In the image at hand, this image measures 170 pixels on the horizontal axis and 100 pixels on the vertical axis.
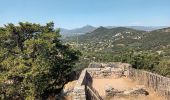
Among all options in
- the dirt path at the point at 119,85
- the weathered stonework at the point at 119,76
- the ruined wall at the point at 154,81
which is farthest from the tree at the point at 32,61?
the ruined wall at the point at 154,81

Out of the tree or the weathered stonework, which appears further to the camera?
the tree

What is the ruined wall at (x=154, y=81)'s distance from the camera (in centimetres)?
1984

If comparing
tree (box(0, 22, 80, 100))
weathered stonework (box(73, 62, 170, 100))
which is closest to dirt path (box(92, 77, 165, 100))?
weathered stonework (box(73, 62, 170, 100))

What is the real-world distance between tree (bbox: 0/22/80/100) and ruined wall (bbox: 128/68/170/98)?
708 centimetres

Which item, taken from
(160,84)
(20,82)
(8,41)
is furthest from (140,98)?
(8,41)

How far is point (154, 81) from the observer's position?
71.3 feet

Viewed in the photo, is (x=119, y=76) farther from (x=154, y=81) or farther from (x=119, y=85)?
(x=154, y=81)

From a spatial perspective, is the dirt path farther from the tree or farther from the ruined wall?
the tree

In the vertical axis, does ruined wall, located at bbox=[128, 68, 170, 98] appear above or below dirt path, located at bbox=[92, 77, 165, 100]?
above

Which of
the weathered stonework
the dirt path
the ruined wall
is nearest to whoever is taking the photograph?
the weathered stonework

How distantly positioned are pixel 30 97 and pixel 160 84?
9687 millimetres

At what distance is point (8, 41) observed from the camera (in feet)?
99.0

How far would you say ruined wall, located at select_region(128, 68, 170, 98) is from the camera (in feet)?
65.1

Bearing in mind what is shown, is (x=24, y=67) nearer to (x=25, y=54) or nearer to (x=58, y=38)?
(x=25, y=54)
